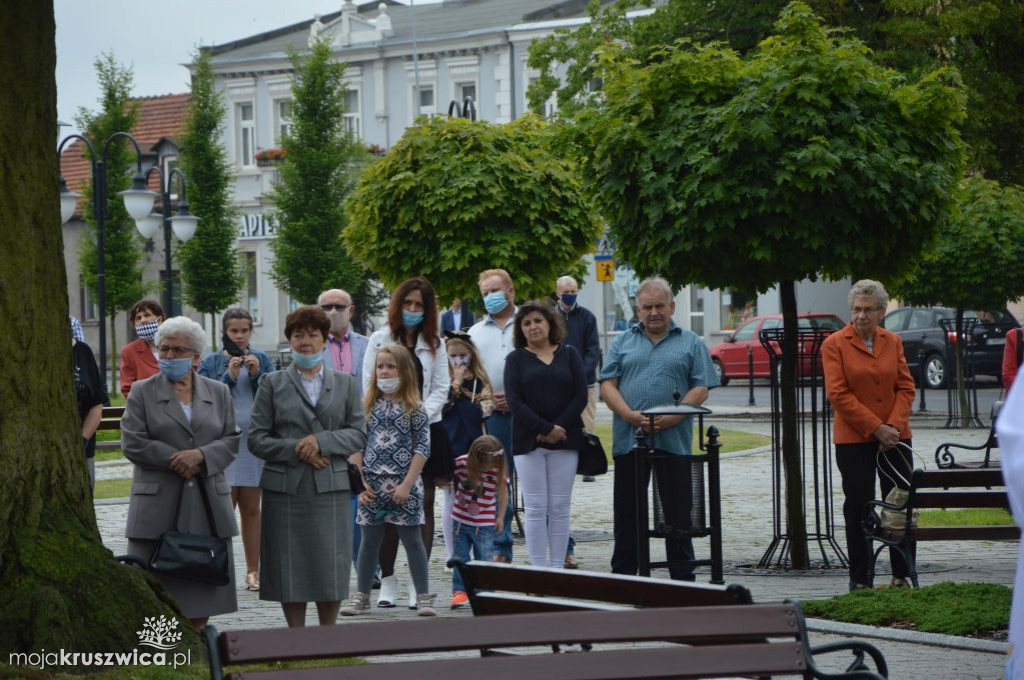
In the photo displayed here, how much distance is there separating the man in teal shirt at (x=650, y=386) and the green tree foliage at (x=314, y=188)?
37.1 m

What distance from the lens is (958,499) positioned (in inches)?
361

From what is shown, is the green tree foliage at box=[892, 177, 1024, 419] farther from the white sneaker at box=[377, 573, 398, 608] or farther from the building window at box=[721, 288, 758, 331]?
the building window at box=[721, 288, 758, 331]

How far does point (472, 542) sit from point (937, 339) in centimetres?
2612

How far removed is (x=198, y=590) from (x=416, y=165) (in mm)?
11336

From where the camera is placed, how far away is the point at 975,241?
24.7 metres

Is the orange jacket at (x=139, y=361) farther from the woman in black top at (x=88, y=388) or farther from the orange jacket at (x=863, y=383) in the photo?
the orange jacket at (x=863, y=383)

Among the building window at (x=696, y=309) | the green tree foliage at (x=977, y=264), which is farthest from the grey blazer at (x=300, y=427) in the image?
the building window at (x=696, y=309)

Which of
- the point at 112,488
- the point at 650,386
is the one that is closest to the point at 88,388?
the point at 650,386

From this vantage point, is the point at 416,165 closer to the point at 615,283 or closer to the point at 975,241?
the point at 975,241

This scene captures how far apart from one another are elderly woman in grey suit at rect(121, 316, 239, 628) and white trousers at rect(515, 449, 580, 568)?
2.40 meters

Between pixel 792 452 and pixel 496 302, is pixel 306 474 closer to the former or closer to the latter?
pixel 496 302

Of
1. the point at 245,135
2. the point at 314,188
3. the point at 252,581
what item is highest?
the point at 245,135

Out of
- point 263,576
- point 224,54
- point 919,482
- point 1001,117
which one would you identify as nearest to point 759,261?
point 919,482

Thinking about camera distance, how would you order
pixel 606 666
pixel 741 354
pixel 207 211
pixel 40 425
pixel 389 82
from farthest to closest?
pixel 389 82
pixel 207 211
pixel 741 354
pixel 40 425
pixel 606 666
